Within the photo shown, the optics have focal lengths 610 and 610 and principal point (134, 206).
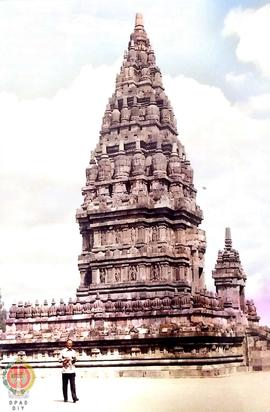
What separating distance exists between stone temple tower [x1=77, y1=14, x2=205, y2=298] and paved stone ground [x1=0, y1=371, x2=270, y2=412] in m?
9.50

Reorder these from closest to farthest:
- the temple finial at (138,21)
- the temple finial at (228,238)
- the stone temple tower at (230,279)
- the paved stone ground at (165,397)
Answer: the paved stone ground at (165,397)
the stone temple tower at (230,279)
the temple finial at (228,238)
the temple finial at (138,21)

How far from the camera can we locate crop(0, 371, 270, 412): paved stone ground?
569 inches

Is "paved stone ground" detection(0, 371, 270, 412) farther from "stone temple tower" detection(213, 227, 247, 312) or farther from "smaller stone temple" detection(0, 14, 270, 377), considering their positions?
"stone temple tower" detection(213, 227, 247, 312)

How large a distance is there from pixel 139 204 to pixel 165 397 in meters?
17.5

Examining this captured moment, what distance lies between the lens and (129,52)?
132ft

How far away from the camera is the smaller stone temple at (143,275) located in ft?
88.7

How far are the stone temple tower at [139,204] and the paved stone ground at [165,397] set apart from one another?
950cm

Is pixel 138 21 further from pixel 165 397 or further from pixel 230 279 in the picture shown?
pixel 165 397

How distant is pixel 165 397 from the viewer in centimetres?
1727
